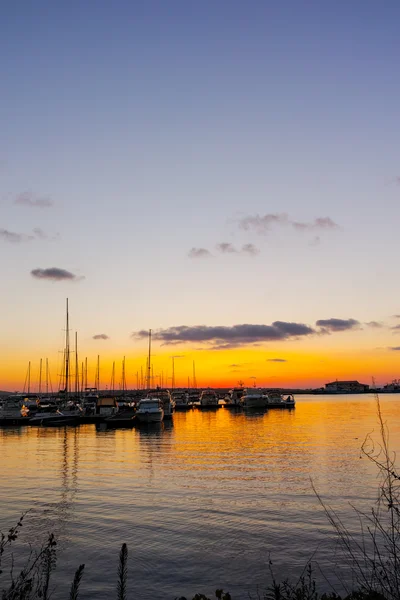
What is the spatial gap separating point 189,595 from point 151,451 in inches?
A: 1419

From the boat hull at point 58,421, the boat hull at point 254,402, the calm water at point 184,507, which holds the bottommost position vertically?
the calm water at point 184,507

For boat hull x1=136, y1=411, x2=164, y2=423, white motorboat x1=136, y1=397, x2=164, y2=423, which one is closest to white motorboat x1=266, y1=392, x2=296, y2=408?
white motorboat x1=136, y1=397, x2=164, y2=423

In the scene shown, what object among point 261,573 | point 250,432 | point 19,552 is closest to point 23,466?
point 19,552

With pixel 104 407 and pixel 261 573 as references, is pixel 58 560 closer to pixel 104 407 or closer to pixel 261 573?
pixel 261 573

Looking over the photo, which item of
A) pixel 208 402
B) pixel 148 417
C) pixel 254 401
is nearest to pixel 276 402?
pixel 254 401

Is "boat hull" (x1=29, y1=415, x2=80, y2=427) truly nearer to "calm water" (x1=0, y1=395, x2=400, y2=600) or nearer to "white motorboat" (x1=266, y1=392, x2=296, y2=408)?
"calm water" (x1=0, y1=395, x2=400, y2=600)

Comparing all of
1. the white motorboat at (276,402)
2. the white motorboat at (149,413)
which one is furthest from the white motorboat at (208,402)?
the white motorboat at (149,413)

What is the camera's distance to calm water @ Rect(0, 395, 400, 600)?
694 inches

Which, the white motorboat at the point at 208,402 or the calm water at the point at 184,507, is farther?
the white motorboat at the point at 208,402

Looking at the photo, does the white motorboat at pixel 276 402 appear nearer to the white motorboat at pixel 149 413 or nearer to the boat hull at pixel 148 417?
the white motorboat at pixel 149 413

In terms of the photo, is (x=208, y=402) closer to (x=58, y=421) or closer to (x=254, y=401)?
(x=254, y=401)

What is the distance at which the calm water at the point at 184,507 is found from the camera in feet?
57.8

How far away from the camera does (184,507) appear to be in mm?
26344

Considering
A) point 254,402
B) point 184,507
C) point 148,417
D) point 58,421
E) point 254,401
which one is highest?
point 254,401
